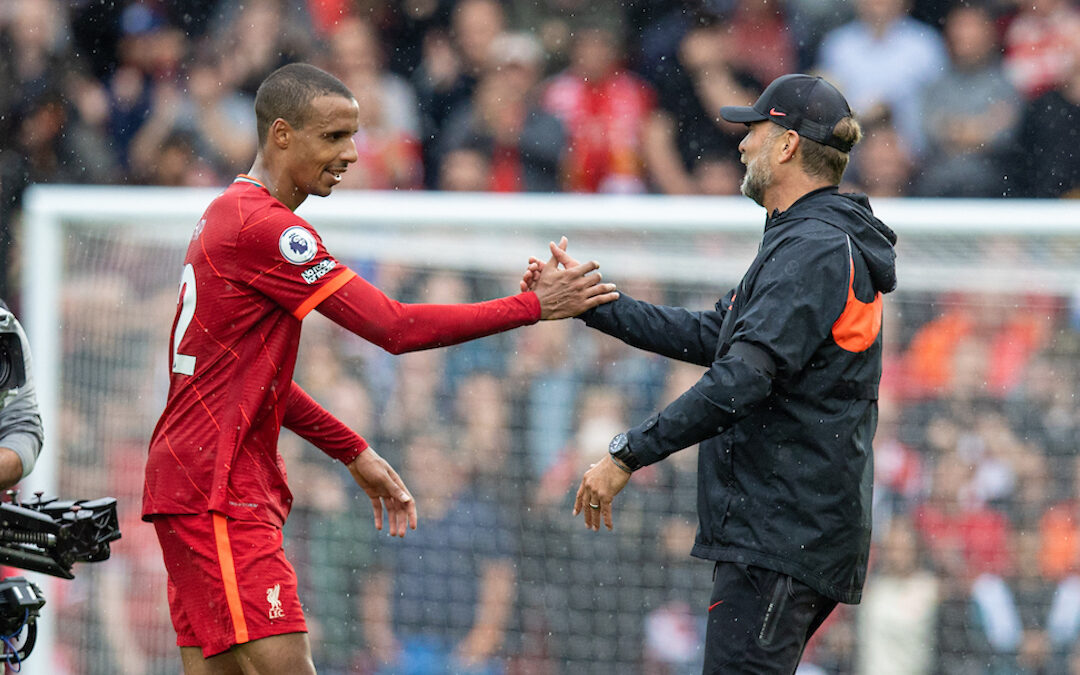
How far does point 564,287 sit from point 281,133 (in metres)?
1.00

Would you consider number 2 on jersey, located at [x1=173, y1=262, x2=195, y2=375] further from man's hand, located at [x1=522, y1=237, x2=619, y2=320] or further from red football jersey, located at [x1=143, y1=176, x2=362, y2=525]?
man's hand, located at [x1=522, y1=237, x2=619, y2=320]

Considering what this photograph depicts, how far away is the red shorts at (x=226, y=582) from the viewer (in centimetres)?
356

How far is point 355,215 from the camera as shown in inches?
250

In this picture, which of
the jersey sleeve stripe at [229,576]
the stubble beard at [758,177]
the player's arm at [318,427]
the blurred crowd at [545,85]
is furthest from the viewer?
the blurred crowd at [545,85]

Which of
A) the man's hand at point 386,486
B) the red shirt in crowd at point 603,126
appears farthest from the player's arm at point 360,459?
the red shirt in crowd at point 603,126

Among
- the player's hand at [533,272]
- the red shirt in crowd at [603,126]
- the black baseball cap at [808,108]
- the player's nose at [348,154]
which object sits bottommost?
the player's hand at [533,272]

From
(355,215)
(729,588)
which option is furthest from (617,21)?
(729,588)

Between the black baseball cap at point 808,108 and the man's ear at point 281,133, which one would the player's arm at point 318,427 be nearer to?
the man's ear at point 281,133

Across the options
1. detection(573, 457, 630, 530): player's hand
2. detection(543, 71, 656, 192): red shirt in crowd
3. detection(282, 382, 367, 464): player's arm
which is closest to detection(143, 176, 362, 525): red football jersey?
detection(282, 382, 367, 464): player's arm

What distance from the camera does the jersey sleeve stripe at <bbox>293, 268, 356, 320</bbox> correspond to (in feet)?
12.1

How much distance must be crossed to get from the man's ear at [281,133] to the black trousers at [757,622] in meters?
1.74

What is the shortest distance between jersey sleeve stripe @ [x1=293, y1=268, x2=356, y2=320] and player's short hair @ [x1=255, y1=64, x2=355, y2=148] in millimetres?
467

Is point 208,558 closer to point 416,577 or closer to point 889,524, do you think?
point 416,577

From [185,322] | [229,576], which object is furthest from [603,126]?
[229,576]
